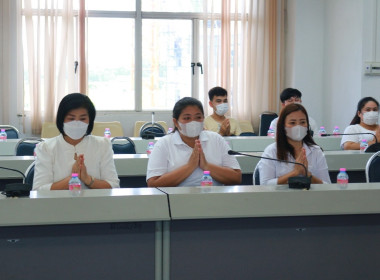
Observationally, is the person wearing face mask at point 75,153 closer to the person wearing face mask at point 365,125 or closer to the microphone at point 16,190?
the microphone at point 16,190

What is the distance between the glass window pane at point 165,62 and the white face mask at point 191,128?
5.20m

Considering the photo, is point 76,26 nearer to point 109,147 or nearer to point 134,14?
point 134,14

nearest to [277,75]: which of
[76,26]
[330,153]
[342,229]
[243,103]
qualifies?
[243,103]

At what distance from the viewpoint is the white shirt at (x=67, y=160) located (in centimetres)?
306

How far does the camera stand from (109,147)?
3229 mm

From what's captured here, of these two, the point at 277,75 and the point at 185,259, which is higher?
the point at 277,75

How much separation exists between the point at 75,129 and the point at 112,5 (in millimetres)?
5500

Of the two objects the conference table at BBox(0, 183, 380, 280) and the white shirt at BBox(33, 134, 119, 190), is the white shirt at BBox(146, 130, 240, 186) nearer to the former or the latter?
the white shirt at BBox(33, 134, 119, 190)

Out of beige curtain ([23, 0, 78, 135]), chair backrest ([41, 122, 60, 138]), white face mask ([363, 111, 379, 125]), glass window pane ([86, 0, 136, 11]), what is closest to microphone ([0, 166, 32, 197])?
white face mask ([363, 111, 379, 125])

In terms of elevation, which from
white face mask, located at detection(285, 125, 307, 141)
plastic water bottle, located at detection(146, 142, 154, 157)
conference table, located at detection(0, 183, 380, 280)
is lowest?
conference table, located at detection(0, 183, 380, 280)

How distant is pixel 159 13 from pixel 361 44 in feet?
9.24

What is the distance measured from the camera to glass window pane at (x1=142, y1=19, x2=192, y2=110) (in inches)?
334

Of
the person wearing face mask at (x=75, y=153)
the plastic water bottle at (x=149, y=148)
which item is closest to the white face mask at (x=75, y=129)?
the person wearing face mask at (x=75, y=153)

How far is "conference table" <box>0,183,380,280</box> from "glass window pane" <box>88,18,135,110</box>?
6.23 metres
